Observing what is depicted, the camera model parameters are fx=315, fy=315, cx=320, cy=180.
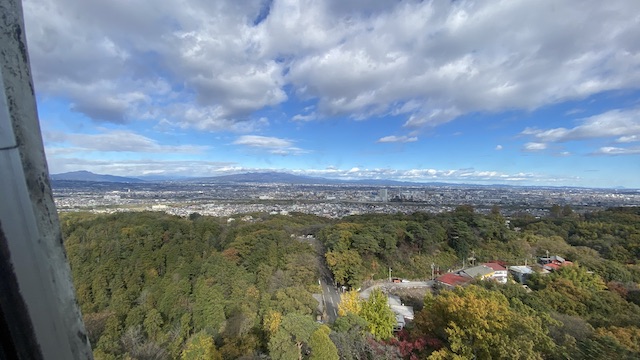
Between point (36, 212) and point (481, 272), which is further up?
point (36, 212)

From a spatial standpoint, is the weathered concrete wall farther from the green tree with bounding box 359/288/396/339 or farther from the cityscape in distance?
the cityscape in distance

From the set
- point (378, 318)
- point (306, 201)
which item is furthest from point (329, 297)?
point (306, 201)

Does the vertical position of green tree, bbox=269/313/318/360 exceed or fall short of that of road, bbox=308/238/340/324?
it exceeds it

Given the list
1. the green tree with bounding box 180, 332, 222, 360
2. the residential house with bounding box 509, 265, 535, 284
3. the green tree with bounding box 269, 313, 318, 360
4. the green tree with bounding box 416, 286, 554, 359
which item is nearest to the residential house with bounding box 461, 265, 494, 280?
the residential house with bounding box 509, 265, 535, 284

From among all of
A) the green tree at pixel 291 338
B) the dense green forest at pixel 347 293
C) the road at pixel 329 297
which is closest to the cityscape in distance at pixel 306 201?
the dense green forest at pixel 347 293

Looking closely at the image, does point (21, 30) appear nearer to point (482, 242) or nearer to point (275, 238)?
point (275, 238)

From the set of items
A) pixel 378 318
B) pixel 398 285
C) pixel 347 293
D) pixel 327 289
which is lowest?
pixel 327 289

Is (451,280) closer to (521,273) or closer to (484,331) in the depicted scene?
(521,273)
